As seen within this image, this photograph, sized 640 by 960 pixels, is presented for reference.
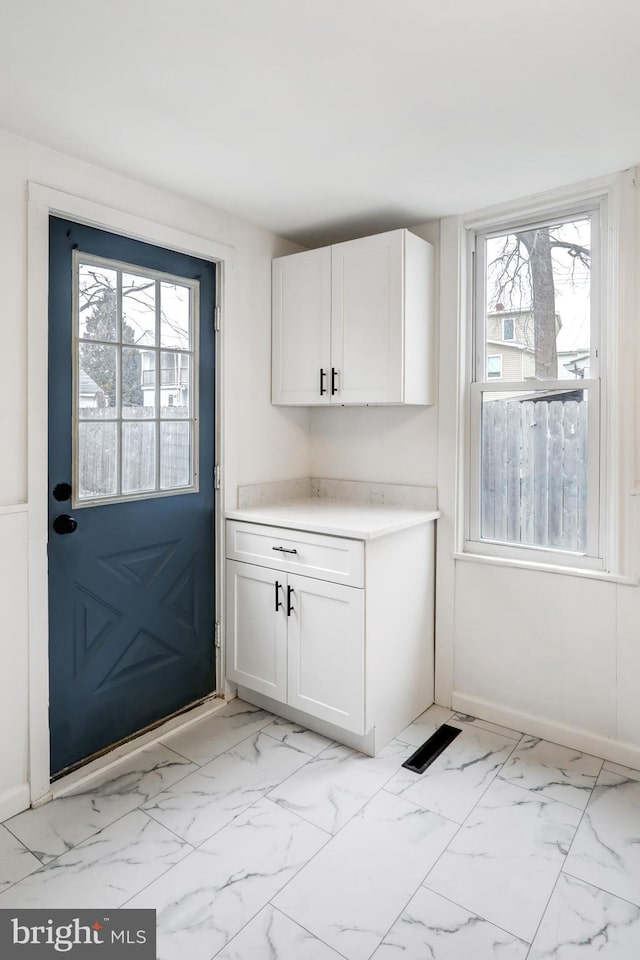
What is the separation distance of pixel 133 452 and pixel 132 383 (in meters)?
0.28


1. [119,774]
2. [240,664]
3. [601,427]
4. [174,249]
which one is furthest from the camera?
[240,664]

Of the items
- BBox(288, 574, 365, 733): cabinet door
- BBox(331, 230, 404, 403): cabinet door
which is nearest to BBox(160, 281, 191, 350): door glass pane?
BBox(331, 230, 404, 403): cabinet door

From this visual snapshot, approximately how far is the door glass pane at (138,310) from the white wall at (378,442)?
3.66ft

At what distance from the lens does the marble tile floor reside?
4.90ft

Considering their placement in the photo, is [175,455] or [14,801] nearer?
[14,801]

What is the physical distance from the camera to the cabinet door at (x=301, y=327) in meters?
2.77

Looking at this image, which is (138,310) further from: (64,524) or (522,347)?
(522,347)

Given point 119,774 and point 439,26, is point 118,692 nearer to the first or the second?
point 119,774

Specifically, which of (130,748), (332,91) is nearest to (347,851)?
(130,748)

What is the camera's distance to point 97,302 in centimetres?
222

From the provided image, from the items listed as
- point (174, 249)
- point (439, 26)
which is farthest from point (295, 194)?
point (439, 26)

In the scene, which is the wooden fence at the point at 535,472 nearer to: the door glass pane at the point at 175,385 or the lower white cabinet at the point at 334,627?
the lower white cabinet at the point at 334,627

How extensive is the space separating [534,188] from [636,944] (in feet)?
→ 8.39

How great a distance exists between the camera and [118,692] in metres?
2.37
